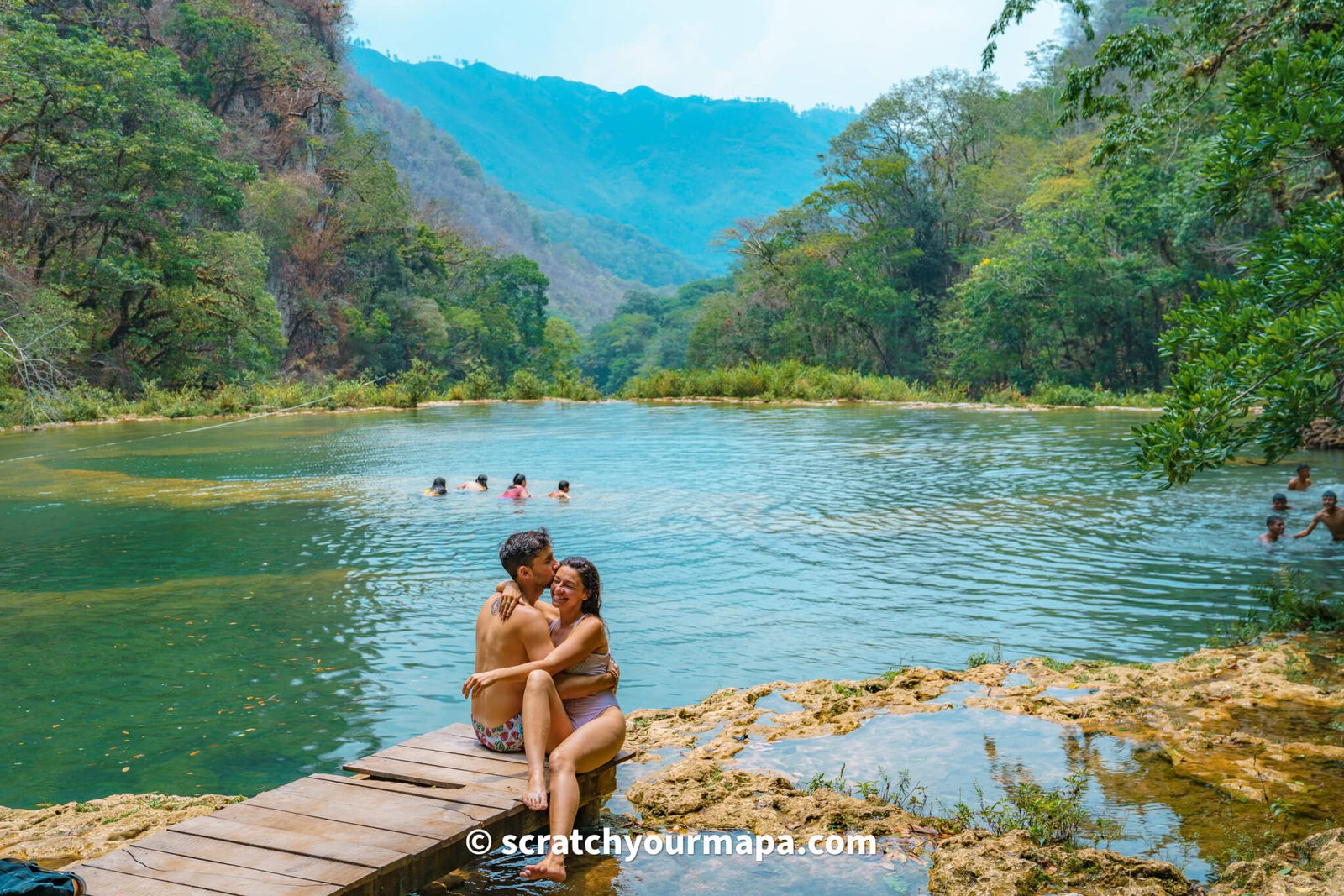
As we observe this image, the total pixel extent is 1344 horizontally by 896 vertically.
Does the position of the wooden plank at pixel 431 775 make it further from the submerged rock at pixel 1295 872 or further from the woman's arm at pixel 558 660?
the submerged rock at pixel 1295 872

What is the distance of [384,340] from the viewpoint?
56.8m

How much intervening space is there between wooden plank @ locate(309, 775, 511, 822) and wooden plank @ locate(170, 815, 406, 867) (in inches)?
16.2

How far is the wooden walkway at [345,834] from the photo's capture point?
3.56 m

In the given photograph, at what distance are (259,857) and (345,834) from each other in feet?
1.04

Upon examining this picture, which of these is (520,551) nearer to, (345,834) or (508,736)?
(508,736)

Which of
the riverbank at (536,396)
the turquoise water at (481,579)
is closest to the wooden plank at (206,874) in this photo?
the turquoise water at (481,579)

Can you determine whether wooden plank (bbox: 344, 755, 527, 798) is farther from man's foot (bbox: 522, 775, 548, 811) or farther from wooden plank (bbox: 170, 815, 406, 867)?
wooden plank (bbox: 170, 815, 406, 867)

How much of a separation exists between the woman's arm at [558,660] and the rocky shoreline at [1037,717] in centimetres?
81

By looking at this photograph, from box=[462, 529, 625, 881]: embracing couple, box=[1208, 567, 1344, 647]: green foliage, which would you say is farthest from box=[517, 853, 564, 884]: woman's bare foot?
box=[1208, 567, 1344, 647]: green foliage

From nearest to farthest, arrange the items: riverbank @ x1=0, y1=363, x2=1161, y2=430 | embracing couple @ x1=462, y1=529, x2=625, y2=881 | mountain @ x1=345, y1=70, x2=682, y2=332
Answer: embracing couple @ x1=462, y1=529, x2=625, y2=881, riverbank @ x1=0, y1=363, x2=1161, y2=430, mountain @ x1=345, y1=70, x2=682, y2=332

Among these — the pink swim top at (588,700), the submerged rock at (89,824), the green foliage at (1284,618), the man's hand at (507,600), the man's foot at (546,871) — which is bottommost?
the submerged rock at (89,824)

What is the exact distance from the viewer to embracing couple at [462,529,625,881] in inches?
187

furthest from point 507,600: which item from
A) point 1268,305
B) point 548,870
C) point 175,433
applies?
point 175,433

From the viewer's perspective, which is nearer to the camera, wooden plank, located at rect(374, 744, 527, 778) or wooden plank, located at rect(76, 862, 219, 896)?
wooden plank, located at rect(76, 862, 219, 896)
